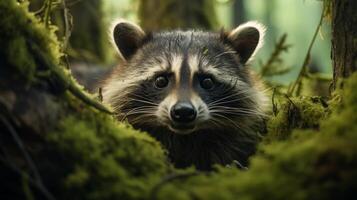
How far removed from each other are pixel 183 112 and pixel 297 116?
1.00 metres

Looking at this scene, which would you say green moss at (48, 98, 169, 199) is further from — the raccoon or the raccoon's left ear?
the raccoon's left ear

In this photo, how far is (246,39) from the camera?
21.0 feet

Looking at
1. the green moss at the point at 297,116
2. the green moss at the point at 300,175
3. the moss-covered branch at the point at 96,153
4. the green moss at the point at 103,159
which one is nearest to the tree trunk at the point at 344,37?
the green moss at the point at 297,116

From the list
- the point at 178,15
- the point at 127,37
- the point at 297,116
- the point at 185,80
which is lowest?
the point at 297,116

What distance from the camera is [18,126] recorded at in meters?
3.19

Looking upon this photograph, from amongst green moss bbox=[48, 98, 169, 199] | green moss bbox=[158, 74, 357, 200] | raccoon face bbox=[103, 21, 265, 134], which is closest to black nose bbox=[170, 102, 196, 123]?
raccoon face bbox=[103, 21, 265, 134]

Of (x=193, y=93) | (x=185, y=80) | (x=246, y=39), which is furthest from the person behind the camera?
(x=246, y=39)

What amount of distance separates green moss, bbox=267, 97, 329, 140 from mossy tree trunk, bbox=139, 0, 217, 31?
680 cm

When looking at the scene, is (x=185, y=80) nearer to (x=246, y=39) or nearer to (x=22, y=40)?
(x=246, y=39)

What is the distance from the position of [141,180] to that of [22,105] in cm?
71

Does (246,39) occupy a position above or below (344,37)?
above

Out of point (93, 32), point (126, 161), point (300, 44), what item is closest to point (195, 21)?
point (93, 32)

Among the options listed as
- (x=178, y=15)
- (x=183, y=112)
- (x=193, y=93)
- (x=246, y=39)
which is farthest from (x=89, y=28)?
(x=183, y=112)

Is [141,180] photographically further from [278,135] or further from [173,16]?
[173,16]
